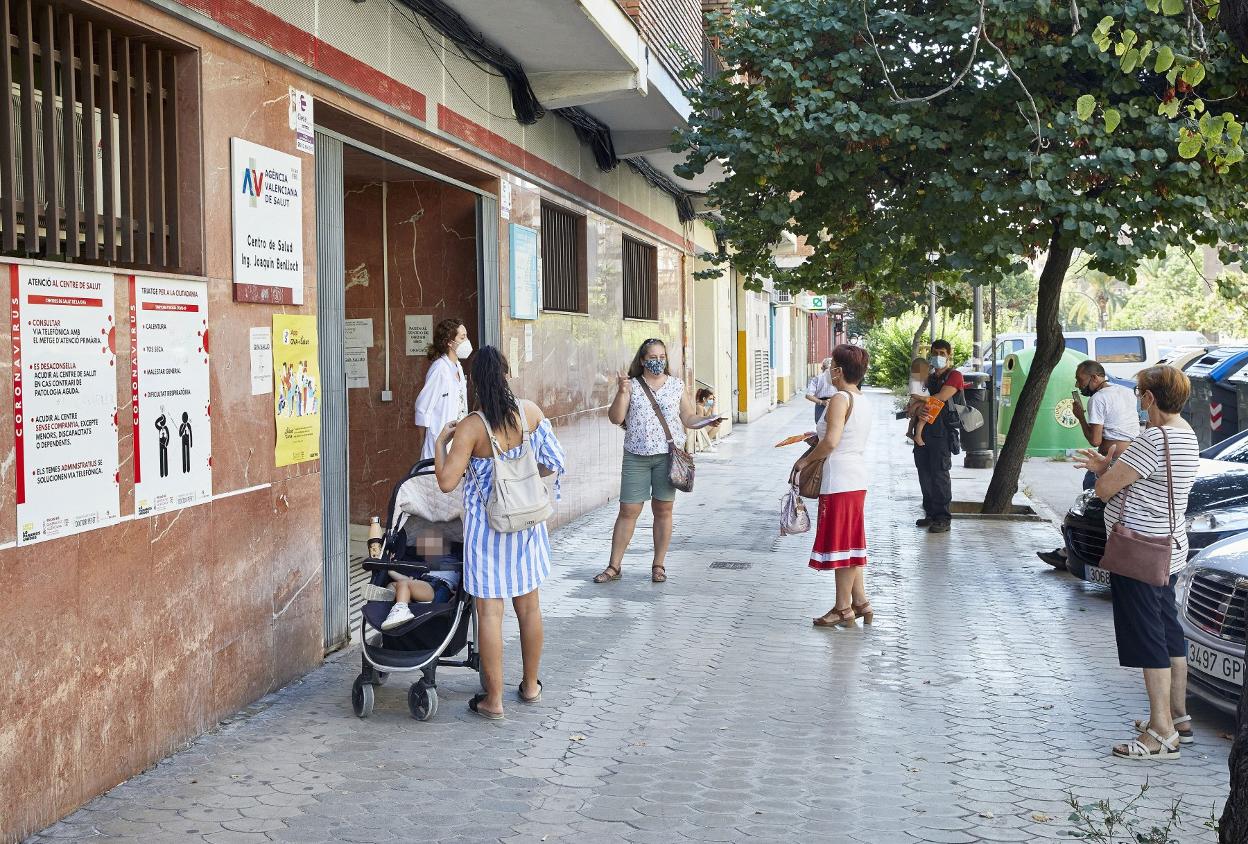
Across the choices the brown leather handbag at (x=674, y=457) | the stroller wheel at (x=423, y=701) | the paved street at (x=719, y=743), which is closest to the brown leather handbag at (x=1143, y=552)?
the paved street at (x=719, y=743)

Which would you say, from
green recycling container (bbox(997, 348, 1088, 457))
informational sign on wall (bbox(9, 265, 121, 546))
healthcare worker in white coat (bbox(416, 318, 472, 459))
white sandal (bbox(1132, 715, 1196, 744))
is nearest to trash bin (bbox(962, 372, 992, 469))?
green recycling container (bbox(997, 348, 1088, 457))

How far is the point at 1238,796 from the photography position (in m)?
3.17

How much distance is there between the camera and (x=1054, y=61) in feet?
33.0

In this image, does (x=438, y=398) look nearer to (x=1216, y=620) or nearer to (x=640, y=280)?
(x=1216, y=620)

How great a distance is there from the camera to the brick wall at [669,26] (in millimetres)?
11836

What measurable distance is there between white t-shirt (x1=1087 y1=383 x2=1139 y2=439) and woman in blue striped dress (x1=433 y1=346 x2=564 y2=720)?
5.90 metres

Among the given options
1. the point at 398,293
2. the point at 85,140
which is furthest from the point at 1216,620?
the point at 398,293

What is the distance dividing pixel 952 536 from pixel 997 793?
715 cm

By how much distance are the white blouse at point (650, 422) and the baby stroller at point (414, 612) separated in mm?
3095

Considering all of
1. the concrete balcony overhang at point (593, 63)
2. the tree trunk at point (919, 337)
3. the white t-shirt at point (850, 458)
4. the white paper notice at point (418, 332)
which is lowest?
the white t-shirt at point (850, 458)

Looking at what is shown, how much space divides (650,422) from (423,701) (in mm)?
3635

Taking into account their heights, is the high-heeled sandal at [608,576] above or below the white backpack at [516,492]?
below

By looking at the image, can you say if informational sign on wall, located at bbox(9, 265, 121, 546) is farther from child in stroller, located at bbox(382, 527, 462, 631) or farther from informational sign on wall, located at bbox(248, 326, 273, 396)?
child in stroller, located at bbox(382, 527, 462, 631)

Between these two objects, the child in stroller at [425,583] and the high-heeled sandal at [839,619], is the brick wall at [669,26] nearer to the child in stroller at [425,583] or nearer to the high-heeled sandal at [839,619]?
the high-heeled sandal at [839,619]
